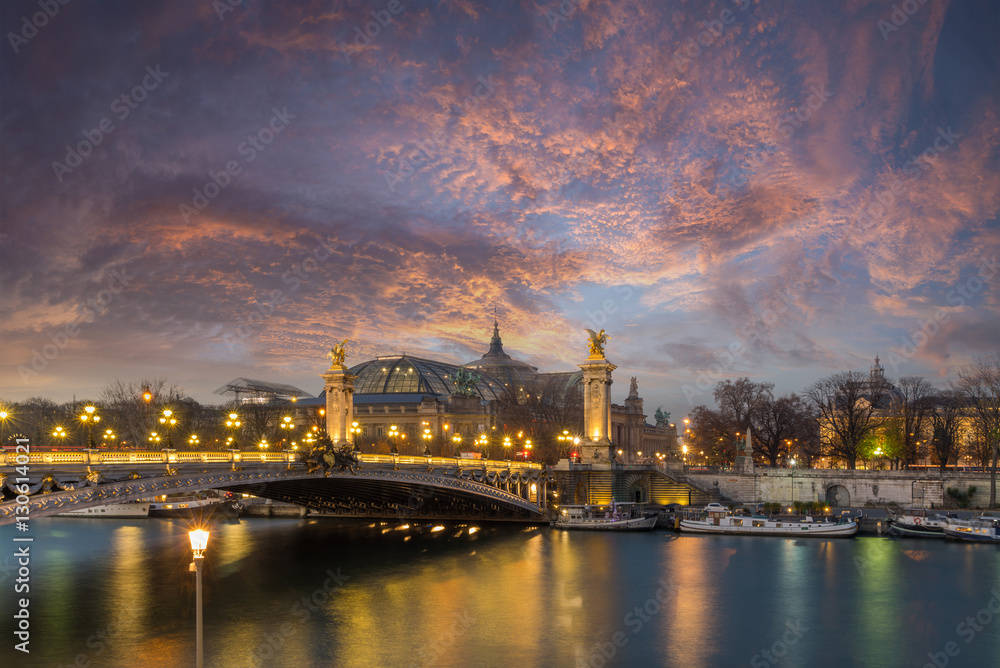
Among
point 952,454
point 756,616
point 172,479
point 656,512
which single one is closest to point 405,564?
point 172,479

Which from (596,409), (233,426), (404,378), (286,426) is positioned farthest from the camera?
(404,378)

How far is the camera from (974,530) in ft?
189

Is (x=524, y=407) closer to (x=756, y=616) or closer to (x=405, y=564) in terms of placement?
(x=405, y=564)

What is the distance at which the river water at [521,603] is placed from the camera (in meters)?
29.3

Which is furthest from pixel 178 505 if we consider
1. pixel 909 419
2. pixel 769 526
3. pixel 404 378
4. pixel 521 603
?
pixel 909 419

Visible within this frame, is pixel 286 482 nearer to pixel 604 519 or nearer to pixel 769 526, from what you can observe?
pixel 604 519

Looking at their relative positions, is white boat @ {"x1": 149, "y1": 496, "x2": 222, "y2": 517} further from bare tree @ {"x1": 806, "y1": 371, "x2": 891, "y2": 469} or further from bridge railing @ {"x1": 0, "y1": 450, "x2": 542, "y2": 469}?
bare tree @ {"x1": 806, "y1": 371, "x2": 891, "y2": 469}

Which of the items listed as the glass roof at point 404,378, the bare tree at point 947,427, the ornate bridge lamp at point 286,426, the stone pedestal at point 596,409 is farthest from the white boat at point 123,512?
the bare tree at point 947,427

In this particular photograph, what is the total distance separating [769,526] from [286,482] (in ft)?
117

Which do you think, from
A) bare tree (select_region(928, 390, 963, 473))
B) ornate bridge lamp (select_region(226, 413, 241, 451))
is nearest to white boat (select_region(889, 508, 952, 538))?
bare tree (select_region(928, 390, 963, 473))

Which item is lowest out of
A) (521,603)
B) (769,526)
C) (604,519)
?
(769,526)

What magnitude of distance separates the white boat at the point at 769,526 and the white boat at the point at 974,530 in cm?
632

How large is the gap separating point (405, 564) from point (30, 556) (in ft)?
79.2

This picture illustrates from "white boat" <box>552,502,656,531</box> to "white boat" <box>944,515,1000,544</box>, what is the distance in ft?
69.9
